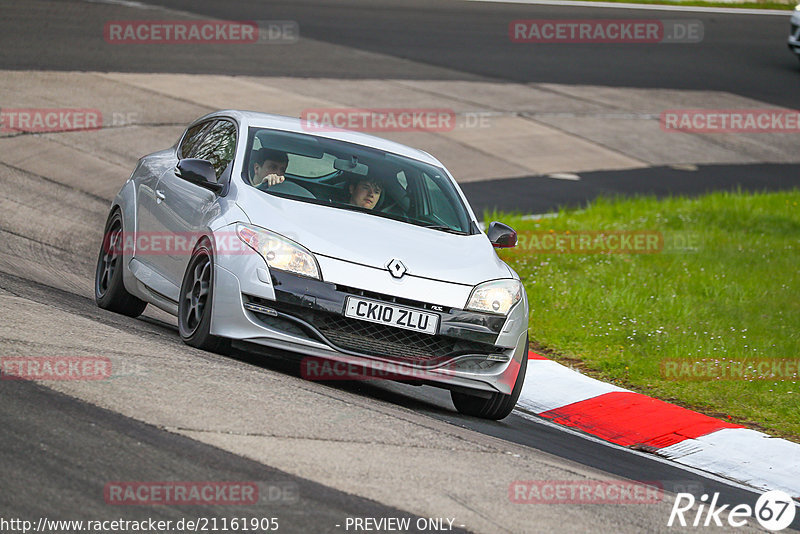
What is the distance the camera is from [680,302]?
11.4m

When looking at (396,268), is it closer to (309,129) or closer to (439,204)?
(439,204)

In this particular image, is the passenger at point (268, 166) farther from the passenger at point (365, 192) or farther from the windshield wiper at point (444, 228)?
the windshield wiper at point (444, 228)

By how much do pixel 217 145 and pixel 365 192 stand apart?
3.88 feet

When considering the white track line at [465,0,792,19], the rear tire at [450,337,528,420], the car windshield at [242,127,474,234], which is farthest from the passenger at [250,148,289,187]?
the white track line at [465,0,792,19]

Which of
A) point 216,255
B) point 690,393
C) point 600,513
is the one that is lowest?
point 690,393

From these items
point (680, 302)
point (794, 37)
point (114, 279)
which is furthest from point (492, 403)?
point (794, 37)

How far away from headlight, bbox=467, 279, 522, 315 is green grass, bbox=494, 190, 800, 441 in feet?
7.65

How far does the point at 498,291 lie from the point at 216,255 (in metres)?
1.68

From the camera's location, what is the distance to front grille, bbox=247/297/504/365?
660 cm

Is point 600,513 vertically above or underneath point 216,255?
underneath

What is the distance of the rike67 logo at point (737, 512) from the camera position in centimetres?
541

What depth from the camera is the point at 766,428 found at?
8344 mm

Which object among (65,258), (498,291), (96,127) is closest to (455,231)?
(498,291)

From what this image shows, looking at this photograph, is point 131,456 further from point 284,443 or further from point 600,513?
point 600,513
